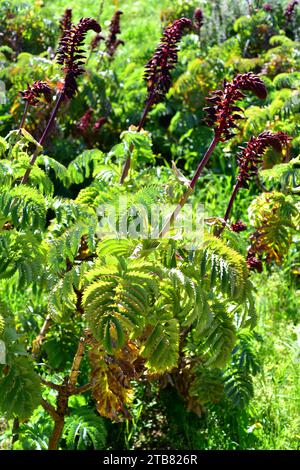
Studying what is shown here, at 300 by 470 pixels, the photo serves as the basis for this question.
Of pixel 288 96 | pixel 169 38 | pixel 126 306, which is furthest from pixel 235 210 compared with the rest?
pixel 126 306

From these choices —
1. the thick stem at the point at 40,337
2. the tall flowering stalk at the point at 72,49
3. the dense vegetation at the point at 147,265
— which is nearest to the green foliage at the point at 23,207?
the dense vegetation at the point at 147,265

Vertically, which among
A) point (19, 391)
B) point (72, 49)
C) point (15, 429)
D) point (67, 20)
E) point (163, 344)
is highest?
point (67, 20)

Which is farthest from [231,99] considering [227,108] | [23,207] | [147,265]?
[23,207]

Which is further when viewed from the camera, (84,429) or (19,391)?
(84,429)

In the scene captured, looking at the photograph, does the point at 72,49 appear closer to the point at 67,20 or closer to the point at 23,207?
the point at 23,207

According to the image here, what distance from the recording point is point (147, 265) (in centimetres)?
241

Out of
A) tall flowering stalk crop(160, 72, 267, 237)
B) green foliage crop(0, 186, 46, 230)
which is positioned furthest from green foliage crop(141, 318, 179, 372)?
green foliage crop(0, 186, 46, 230)

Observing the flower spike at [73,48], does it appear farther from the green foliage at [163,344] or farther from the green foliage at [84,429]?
the green foliage at [84,429]

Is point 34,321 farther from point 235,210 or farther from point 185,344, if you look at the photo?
point 235,210

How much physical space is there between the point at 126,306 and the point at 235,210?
3.27 meters

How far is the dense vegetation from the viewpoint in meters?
2.51

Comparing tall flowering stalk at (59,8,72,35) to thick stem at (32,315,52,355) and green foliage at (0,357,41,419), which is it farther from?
green foliage at (0,357,41,419)
